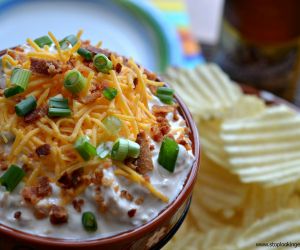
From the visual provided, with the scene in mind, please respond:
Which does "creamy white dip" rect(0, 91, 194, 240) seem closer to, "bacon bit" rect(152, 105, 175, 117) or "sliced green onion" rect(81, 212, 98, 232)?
"sliced green onion" rect(81, 212, 98, 232)

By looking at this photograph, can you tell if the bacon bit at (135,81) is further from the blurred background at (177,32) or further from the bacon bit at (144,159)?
the blurred background at (177,32)

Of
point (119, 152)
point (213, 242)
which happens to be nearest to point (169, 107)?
point (119, 152)

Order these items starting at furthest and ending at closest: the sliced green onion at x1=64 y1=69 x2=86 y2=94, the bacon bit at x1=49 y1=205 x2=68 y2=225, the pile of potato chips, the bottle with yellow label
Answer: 1. the bottle with yellow label
2. the pile of potato chips
3. the sliced green onion at x1=64 y1=69 x2=86 y2=94
4. the bacon bit at x1=49 y1=205 x2=68 y2=225

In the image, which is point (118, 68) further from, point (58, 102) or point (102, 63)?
point (58, 102)

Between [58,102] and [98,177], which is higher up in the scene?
[58,102]

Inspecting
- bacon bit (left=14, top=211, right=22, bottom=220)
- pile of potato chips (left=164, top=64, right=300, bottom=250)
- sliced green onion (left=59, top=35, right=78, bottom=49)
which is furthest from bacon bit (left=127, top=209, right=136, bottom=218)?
pile of potato chips (left=164, top=64, right=300, bottom=250)

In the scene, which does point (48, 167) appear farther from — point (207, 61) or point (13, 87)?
point (207, 61)

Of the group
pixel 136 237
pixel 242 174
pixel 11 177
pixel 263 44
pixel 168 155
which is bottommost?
pixel 263 44

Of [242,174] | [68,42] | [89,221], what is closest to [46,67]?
[68,42]
